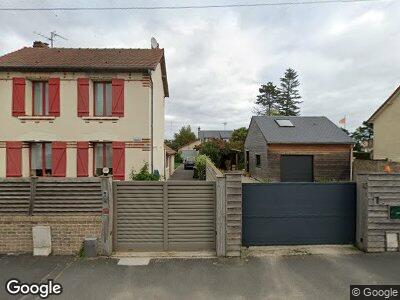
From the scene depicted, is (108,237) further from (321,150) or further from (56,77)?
(321,150)

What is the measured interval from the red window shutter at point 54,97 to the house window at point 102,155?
7.91ft

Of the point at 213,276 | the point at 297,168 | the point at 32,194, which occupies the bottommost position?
the point at 213,276

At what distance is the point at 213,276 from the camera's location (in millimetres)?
5469

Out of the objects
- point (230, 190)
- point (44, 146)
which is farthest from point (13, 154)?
point (230, 190)

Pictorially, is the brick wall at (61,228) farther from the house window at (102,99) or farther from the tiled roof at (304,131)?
the tiled roof at (304,131)

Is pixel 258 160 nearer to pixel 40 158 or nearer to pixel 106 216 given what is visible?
pixel 40 158

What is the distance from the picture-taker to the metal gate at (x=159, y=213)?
6668mm

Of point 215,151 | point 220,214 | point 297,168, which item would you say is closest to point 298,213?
point 220,214

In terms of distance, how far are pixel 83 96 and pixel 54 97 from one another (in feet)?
4.47

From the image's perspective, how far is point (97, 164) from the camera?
1308 centimetres

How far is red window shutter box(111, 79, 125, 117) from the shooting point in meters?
12.4

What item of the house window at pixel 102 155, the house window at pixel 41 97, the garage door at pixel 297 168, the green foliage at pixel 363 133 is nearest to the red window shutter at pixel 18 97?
the house window at pixel 41 97

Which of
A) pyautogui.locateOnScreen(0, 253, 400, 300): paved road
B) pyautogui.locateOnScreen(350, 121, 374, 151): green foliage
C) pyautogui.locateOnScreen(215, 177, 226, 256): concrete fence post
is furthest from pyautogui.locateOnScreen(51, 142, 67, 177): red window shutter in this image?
pyautogui.locateOnScreen(350, 121, 374, 151): green foliage

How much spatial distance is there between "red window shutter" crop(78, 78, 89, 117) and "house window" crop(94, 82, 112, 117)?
0.49 m
